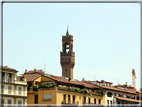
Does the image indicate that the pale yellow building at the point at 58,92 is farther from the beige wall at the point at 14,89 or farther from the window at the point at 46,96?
the beige wall at the point at 14,89

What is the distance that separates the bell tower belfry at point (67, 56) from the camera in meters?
154

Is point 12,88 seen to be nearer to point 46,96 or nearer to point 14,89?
point 14,89

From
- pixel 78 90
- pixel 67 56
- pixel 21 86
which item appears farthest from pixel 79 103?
pixel 67 56

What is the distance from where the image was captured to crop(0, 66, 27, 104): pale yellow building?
215 feet

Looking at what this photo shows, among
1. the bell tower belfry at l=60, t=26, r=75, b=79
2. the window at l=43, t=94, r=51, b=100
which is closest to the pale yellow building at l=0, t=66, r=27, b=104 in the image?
the window at l=43, t=94, r=51, b=100

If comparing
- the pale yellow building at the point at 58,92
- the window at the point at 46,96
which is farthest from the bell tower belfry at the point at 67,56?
the window at the point at 46,96

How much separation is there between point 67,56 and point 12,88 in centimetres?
9052

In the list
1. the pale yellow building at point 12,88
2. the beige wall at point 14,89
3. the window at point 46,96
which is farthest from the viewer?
the window at point 46,96

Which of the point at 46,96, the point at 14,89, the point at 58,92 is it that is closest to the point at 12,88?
the point at 14,89

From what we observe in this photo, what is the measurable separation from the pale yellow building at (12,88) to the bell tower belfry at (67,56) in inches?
3261

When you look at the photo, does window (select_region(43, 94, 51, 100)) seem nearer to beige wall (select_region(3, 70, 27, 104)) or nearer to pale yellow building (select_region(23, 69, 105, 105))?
pale yellow building (select_region(23, 69, 105, 105))

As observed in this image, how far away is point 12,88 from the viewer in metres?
67.2

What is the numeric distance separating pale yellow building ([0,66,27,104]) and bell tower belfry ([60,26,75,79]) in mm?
82838

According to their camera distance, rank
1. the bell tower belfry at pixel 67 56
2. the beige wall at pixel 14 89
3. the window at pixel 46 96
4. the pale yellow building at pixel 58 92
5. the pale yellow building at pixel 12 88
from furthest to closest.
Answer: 1. the bell tower belfry at pixel 67 56
2. the pale yellow building at pixel 58 92
3. the window at pixel 46 96
4. the beige wall at pixel 14 89
5. the pale yellow building at pixel 12 88
